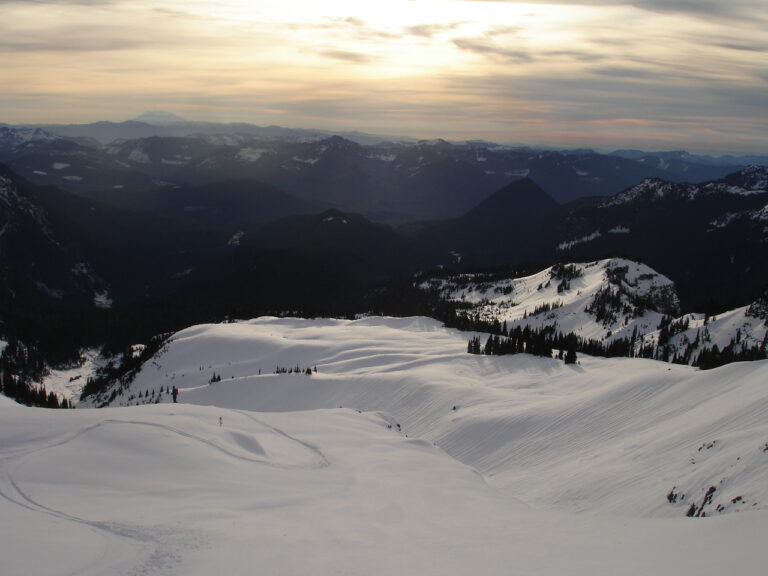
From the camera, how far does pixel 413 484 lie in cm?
2211

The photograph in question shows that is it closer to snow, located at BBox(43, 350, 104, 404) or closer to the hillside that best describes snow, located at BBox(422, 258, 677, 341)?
the hillside

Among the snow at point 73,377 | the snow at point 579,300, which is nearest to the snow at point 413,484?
the snow at point 579,300

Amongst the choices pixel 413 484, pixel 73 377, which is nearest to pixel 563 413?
pixel 413 484

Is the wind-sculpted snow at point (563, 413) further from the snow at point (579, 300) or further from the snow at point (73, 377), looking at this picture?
the snow at point (73, 377)

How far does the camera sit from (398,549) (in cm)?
1415

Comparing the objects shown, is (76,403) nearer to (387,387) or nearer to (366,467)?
(387,387)

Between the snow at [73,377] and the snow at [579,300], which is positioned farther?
the snow at [73,377]

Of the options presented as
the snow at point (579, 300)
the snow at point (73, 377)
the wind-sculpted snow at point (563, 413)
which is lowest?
the snow at point (73, 377)

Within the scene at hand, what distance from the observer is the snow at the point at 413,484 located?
12703 mm

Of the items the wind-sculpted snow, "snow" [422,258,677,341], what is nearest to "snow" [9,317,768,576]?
the wind-sculpted snow

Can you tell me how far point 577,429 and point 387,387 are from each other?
21.1 metres

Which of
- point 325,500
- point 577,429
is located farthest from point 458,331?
point 325,500

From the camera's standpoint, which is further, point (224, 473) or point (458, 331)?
point (458, 331)

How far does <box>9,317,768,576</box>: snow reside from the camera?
12.7 metres
